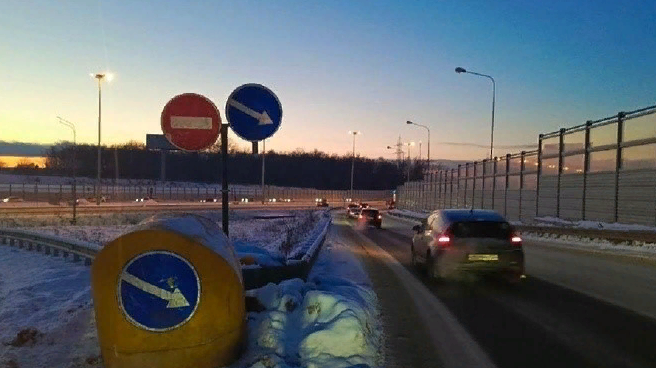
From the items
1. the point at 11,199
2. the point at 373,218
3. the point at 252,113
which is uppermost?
the point at 252,113

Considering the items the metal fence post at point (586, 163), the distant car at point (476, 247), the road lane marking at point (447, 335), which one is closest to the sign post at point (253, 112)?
the road lane marking at point (447, 335)

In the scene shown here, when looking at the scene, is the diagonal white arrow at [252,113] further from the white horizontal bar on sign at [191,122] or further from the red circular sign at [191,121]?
the white horizontal bar on sign at [191,122]

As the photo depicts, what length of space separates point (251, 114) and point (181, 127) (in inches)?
37.6

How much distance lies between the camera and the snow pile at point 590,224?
24.0 metres

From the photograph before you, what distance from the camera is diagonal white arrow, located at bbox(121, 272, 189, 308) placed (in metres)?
6.08

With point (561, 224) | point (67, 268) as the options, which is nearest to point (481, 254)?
point (67, 268)

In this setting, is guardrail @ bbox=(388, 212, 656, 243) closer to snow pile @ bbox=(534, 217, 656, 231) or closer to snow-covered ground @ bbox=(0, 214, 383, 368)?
snow pile @ bbox=(534, 217, 656, 231)

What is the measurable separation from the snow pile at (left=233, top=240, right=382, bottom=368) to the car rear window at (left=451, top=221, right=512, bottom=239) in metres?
5.33

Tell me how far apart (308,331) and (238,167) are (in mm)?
138672

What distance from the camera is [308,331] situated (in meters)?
7.64

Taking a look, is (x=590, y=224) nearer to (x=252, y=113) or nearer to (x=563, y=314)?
(x=563, y=314)

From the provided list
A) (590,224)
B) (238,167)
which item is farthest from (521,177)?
(238,167)

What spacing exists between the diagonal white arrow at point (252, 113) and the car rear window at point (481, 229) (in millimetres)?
7204

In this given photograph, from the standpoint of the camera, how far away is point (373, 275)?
51.3 ft
